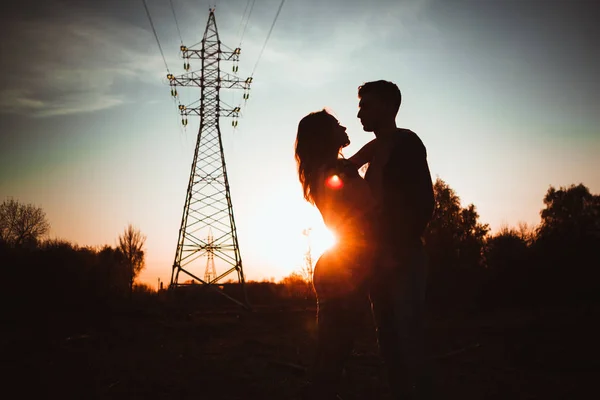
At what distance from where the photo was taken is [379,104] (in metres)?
2.80

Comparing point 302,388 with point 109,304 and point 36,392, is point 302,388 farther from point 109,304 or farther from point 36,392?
point 109,304

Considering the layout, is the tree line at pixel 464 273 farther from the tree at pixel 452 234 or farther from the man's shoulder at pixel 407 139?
the man's shoulder at pixel 407 139

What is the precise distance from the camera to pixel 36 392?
15.2 feet

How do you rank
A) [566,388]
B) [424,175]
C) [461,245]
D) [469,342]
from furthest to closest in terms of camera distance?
[461,245], [469,342], [566,388], [424,175]

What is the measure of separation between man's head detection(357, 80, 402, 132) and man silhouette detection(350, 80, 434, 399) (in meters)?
0.19

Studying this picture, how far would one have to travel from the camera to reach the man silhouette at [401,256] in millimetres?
2381

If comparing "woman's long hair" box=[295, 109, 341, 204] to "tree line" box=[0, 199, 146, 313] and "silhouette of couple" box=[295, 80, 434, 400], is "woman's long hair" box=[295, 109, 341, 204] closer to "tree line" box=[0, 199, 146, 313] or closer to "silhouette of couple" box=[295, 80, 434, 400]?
"silhouette of couple" box=[295, 80, 434, 400]

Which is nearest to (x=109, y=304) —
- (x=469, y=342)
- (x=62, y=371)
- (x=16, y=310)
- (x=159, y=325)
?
(x=16, y=310)

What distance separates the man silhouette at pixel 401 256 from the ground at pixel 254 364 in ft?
0.83

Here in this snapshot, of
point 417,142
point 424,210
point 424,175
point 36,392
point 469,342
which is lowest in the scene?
point 469,342

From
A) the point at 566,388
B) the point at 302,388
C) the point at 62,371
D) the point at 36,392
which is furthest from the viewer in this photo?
the point at 62,371

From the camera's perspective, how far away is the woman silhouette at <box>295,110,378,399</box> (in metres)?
2.36

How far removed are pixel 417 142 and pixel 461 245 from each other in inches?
1046

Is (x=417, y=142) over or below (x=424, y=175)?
over
